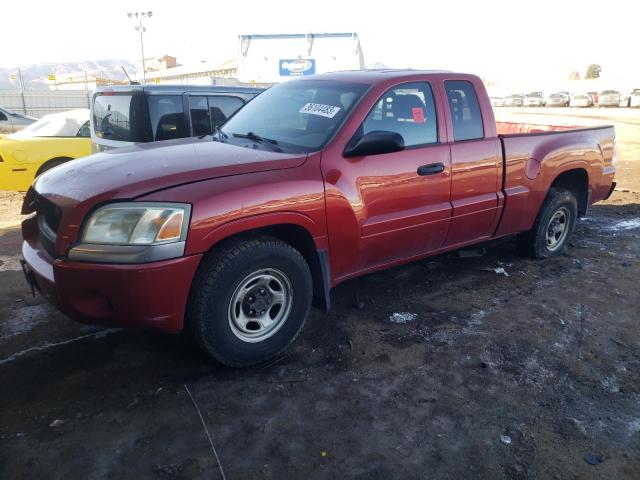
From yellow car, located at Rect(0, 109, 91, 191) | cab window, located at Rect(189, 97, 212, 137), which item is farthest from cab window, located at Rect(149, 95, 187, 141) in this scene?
yellow car, located at Rect(0, 109, 91, 191)

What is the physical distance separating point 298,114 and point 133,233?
1.68 meters

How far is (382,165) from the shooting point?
3.65 meters

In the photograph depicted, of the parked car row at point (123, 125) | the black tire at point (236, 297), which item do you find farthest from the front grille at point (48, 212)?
the parked car row at point (123, 125)

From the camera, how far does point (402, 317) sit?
407cm

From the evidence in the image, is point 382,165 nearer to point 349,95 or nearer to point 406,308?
point 349,95

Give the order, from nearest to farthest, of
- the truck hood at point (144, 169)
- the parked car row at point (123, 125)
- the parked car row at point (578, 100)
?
the truck hood at point (144, 169) → the parked car row at point (123, 125) → the parked car row at point (578, 100)

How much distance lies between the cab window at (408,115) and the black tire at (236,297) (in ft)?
3.77

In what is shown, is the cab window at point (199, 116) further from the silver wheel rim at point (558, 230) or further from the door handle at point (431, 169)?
the silver wheel rim at point (558, 230)

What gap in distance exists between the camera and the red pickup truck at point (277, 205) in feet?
9.20

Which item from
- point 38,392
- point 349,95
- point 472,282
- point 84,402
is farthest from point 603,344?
point 38,392

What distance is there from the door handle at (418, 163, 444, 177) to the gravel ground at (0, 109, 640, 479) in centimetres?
110

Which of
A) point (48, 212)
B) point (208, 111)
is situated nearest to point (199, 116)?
point (208, 111)

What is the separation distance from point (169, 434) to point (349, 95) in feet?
8.38

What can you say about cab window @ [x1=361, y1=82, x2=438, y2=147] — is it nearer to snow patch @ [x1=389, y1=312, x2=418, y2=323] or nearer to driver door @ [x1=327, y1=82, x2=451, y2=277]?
driver door @ [x1=327, y1=82, x2=451, y2=277]
